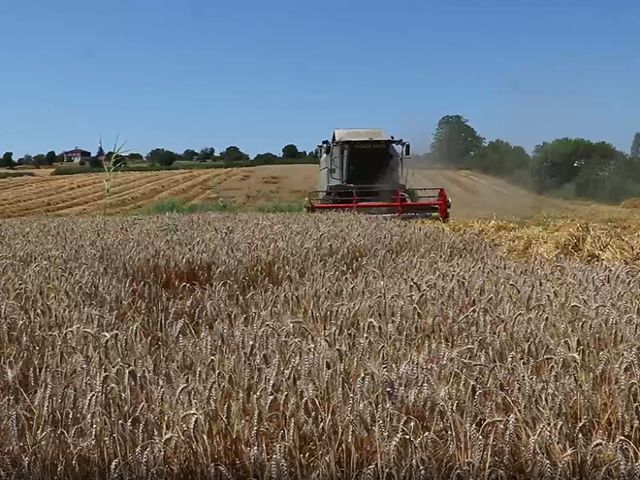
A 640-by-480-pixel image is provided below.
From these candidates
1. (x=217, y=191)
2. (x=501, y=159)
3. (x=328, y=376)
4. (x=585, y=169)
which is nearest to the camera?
(x=328, y=376)

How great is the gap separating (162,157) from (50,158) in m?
21.8

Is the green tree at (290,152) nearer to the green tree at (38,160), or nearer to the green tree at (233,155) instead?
the green tree at (233,155)

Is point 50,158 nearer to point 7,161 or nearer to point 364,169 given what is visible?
point 7,161

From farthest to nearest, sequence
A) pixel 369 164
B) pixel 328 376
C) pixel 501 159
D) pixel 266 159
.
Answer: pixel 266 159 → pixel 501 159 → pixel 369 164 → pixel 328 376

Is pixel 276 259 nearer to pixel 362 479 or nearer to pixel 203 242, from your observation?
pixel 203 242

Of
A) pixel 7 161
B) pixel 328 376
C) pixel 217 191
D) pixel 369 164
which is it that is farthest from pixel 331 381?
pixel 7 161

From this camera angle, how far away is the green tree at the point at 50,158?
87.4 meters

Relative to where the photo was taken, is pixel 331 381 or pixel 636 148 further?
pixel 636 148

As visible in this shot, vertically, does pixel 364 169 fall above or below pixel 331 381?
A: above

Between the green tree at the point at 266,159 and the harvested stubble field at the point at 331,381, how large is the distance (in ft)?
220

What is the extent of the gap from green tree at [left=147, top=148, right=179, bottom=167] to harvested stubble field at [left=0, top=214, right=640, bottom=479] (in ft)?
237

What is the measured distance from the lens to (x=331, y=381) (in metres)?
2.58

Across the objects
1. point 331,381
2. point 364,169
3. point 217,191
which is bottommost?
point 217,191

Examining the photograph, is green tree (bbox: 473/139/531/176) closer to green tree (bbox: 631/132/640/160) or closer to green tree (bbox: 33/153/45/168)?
green tree (bbox: 631/132/640/160)
